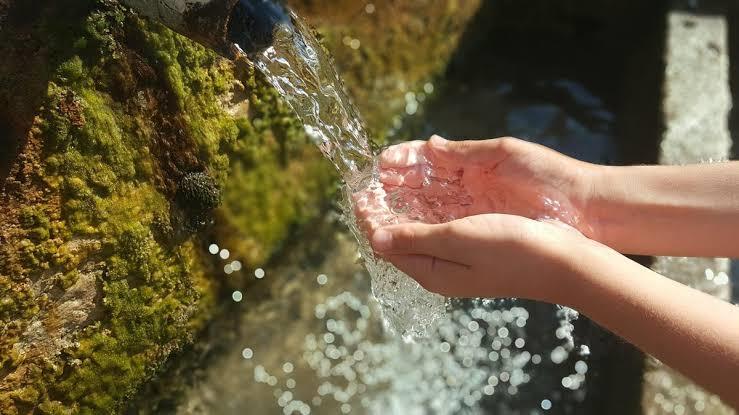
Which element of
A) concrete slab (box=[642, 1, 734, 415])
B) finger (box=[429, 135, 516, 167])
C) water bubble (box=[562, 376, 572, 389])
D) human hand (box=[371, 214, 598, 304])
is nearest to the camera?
human hand (box=[371, 214, 598, 304])

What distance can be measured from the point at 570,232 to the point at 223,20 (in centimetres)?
126

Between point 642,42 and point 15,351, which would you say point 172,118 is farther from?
point 642,42

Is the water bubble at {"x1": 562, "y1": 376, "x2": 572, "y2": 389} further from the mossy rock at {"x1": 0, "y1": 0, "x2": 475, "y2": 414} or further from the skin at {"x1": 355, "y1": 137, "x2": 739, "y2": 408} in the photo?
the mossy rock at {"x1": 0, "y1": 0, "x2": 475, "y2": 414}

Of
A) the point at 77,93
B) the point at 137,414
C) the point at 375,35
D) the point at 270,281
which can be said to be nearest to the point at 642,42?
the point at 375,35

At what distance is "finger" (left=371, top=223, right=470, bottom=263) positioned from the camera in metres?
1.91

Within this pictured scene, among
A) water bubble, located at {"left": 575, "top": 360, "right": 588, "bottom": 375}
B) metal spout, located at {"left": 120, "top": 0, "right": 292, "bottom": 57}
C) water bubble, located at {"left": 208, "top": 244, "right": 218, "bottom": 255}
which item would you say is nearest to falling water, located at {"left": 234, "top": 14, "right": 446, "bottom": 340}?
metal spout, located at {"left": 120, "top": 0, "right": 292, "bottom": 57}

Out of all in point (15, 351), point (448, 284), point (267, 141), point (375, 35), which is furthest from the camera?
point (375, 35)

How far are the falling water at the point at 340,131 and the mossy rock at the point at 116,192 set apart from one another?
0.36 metres

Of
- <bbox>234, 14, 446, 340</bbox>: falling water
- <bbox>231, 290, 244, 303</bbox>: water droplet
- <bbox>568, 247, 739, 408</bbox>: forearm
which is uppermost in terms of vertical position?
<bbox>568, 247, 739, 408</bbox>: forearm

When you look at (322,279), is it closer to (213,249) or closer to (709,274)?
(213,249)

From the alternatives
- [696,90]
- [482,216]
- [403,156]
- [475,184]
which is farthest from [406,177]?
[696,90]

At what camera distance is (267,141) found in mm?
2869

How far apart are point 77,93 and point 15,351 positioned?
2.87 feet

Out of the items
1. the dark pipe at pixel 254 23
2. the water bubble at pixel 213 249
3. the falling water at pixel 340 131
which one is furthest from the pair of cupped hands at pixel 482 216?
the water bubble at pixel 213 249
